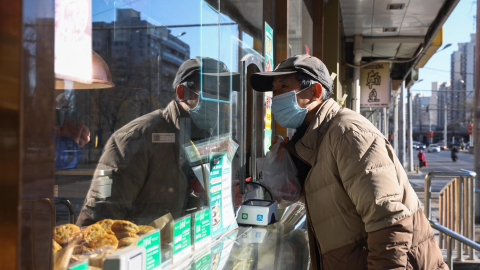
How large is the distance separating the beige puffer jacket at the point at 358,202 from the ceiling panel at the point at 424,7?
7678mm

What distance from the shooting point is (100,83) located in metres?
1.72

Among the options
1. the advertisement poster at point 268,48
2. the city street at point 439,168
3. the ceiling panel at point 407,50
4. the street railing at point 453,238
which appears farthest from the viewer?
the city street at point 439,168

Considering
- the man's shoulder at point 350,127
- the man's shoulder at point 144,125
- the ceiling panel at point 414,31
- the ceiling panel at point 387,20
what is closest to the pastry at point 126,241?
the man's shoulder at point 144,125

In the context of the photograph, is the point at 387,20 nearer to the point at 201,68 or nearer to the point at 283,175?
the point at 283,175

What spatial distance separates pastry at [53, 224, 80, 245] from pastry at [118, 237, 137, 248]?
0.51 feet

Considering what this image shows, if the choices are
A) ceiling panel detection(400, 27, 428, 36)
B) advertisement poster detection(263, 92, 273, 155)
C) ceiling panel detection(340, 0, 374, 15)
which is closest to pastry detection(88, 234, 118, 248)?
advertisement poster detection(263, 92, 273, 155)

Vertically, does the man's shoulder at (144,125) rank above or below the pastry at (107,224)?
above

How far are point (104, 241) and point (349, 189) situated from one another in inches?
41.6

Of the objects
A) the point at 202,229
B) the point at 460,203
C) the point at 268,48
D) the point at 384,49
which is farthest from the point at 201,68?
the point at 384,49

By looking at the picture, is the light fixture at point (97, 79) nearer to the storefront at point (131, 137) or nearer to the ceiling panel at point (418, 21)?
the storefront at point (131, 137)

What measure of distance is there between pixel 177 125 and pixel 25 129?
49.8 inches

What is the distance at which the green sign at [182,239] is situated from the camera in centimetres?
185

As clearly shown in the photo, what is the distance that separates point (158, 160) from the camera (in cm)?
213

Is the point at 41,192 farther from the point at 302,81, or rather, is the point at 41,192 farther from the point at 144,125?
the point at 302,81
